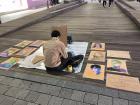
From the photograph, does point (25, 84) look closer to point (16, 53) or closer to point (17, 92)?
point (17, 92)

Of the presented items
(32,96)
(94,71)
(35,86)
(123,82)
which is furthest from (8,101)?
(123,82)

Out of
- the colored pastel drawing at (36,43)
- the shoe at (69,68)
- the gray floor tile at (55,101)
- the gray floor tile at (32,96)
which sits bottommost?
the gray floor tile at (55,101)

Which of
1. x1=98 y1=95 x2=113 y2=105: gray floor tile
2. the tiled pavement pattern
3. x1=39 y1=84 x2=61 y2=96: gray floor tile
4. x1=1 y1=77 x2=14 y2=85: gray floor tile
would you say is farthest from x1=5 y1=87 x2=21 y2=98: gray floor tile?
x1=98 y1=95 x2=113 y2=105: gray floor tile

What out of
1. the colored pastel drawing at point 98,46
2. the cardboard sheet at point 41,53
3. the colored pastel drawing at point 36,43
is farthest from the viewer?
the colored pastel drawing at point 36,43

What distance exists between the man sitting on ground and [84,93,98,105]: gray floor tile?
0.72 m

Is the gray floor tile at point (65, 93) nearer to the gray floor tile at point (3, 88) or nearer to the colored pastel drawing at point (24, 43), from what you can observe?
the gray floor tile at point (3, 88)

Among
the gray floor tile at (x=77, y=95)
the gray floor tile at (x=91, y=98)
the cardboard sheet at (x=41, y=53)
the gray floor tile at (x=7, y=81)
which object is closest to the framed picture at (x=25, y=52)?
the cardboard sheet at (x=41, y=53)

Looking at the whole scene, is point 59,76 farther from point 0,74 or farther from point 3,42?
point 3,42

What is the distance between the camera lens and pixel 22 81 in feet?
7.91

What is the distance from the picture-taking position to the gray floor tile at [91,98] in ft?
6.32

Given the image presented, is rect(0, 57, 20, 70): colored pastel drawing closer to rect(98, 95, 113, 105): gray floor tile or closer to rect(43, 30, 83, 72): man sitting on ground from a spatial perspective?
rect(43, 30, 83, 72): man sitting on ground

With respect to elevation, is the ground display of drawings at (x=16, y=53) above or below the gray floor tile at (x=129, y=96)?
above

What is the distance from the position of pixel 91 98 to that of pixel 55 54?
2.80 feet

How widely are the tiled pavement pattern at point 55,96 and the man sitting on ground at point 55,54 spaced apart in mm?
352
